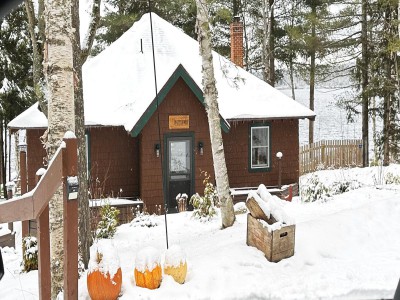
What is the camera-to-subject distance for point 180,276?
5598 mm

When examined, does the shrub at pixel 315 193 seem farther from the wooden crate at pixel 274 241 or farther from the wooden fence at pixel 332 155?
the wooden fence at pixel 332 155

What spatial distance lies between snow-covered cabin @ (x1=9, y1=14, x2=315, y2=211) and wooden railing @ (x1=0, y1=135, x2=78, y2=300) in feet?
32.4

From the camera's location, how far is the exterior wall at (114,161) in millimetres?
15281

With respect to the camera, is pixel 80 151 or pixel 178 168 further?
pixel 178 168

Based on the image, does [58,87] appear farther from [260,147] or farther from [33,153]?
[260,147]

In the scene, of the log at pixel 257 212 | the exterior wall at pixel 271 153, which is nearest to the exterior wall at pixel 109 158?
the exterior wall at pixel 271 153

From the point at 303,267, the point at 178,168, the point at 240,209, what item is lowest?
the point at 240,209

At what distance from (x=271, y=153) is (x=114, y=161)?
537cm

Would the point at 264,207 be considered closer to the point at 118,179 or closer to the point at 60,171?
the point at 60,171

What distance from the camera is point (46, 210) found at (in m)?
4.17

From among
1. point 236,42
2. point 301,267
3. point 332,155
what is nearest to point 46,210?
point 301,267

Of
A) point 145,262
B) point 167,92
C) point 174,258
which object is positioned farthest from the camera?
point 167,92

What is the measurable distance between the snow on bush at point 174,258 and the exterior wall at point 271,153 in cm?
1120

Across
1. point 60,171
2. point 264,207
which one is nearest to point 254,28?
point 264,207
